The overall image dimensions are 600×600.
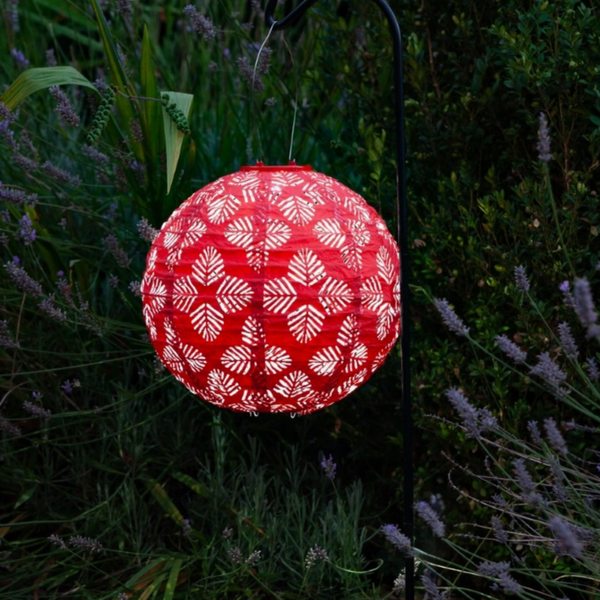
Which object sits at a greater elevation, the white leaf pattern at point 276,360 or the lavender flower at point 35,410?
the white leaf pattern at point 276,360

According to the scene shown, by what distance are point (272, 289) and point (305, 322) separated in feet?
0.27

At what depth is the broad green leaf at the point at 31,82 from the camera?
218 centimetres

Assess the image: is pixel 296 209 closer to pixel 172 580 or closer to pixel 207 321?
pixel 207 321

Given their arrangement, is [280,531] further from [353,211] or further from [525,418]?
[353,211]

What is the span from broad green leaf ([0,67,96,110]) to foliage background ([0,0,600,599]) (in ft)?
1.00

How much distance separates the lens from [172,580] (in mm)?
2316

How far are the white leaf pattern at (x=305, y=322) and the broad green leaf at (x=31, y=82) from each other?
3.39ft

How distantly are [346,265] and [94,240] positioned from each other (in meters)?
1.72

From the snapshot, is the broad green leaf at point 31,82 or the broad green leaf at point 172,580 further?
the broad green leaf at point 172,580

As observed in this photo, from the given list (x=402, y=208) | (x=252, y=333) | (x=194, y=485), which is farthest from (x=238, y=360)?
(x=194, y=485)

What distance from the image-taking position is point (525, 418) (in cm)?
234

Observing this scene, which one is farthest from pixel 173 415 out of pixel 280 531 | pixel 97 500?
pixel 280 531

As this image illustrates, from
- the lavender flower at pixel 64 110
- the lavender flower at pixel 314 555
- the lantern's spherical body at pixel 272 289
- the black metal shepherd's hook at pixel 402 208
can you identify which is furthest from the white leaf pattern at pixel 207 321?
the lavender flower at pixel 64 110

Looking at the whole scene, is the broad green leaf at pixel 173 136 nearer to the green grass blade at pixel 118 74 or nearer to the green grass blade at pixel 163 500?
the green grass blade at pixel 118 74
